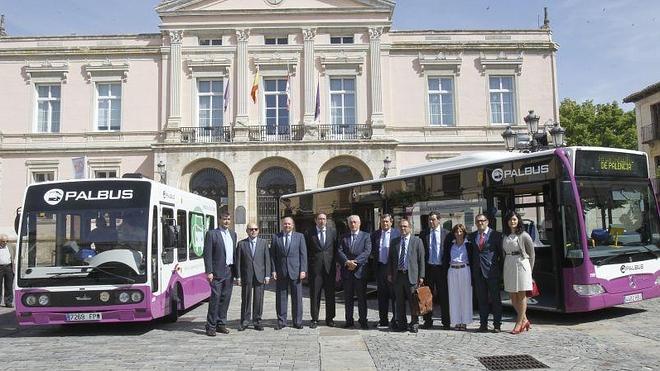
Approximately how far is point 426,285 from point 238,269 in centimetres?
319

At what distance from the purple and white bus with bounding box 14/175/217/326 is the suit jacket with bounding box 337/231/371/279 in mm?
3001

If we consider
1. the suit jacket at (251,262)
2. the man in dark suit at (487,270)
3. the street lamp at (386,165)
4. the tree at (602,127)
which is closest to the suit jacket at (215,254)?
the suit jacket at (251,262)

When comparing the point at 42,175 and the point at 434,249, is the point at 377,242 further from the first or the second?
the point at 42,175

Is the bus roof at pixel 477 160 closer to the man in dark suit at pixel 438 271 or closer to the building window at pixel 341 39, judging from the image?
the man in dark suit at pixel 438 271

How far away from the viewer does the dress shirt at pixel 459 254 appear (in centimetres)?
885

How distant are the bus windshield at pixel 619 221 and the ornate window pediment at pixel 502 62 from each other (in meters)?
19.6

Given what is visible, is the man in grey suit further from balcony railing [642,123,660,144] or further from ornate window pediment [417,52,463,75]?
balcony railing [642,123,660,144]

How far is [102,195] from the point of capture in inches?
363

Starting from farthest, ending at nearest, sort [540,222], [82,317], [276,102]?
[276,102] < [540,222] < [82,317]

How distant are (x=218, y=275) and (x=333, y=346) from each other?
2397mm

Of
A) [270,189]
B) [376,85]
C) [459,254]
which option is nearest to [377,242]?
[459,254]

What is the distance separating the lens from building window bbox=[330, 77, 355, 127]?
Answer: 28334 mm

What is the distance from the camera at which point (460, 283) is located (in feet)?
29.0

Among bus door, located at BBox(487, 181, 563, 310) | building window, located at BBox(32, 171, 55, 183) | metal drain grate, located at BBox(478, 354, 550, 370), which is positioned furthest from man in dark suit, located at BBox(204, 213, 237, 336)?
building window, located at BBox(32, 171, 55, 183)
